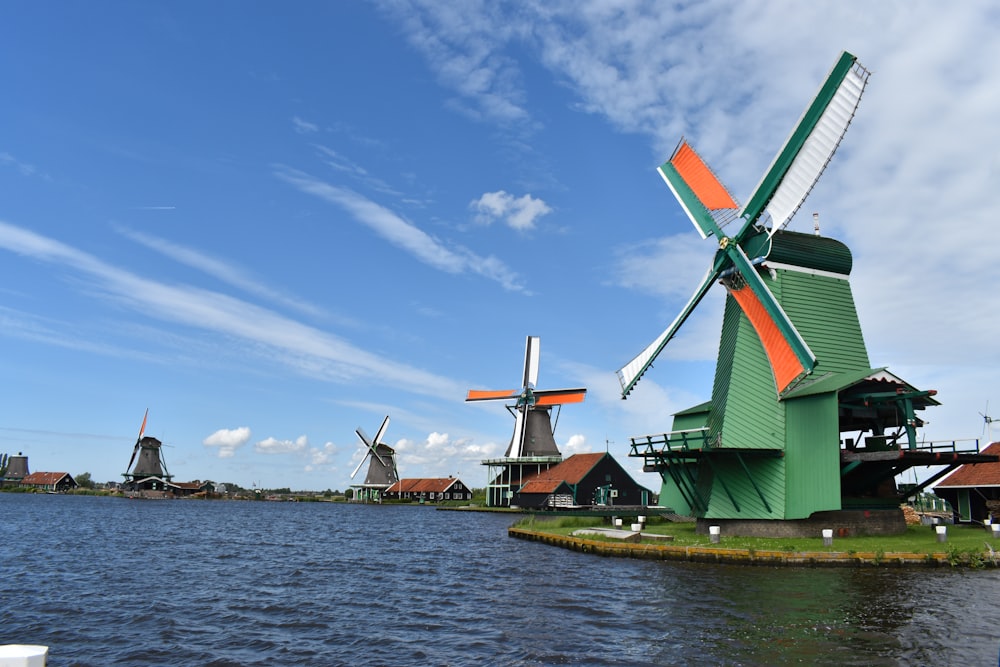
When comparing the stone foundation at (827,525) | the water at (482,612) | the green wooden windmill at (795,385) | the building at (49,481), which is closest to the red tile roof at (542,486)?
the green wooden windmill at (795,385)

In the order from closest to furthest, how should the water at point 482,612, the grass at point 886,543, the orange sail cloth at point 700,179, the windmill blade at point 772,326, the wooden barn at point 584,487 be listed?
the water at point 482,612, the grass at point 886,543, the windmill blade at point 772,326, the orange sail cloth at point 700,179, the wooden barn at point 584,487

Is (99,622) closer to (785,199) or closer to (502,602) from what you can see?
(502,602)

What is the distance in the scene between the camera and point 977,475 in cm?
3669

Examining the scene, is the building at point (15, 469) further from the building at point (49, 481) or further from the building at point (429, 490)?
the building at point (429, 490)

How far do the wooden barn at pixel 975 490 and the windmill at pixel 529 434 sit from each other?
39.0m

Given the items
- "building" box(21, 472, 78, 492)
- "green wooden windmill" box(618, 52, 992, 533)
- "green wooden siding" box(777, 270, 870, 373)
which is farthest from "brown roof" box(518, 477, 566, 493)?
"building" box(21, 472, 78, 492)

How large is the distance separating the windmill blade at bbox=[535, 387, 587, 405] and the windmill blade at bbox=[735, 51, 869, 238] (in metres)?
46.4

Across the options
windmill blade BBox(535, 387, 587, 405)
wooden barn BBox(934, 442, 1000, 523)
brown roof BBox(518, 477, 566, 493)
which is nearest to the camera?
wooden barn BBox(934, 442, 1000, 523)

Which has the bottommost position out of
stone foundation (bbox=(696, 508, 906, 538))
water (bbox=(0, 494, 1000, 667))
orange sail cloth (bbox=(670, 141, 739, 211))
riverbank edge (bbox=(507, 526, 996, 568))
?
water (bbox=(0, 494, 1000, 667))

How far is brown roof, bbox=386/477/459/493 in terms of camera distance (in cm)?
9631

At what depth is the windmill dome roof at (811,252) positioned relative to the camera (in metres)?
29.5

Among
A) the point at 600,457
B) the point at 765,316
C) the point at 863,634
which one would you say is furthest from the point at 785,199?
the point at 600,457

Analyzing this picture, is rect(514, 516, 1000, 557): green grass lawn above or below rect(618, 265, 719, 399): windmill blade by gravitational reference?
below

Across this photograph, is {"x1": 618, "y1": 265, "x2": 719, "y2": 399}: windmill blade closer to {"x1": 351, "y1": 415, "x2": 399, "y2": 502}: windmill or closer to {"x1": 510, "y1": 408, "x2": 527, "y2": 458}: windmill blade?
{"x1": 510, "y1": 408, "x2": 527, "y2": 458}: windmill blade
